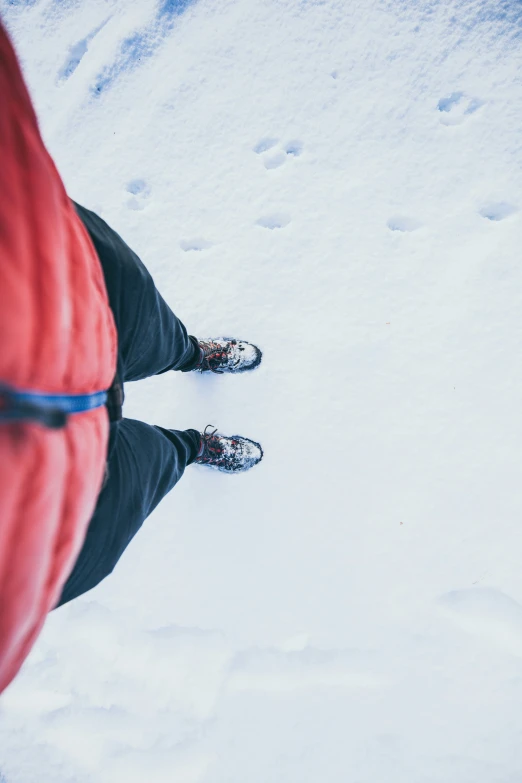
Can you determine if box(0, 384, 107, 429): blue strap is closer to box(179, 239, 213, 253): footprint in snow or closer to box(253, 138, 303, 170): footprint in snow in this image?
box(179, 239, 213, 253): footprint in snow

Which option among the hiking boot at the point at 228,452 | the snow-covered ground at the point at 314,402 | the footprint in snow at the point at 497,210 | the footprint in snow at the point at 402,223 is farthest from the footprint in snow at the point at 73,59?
the footprint in snow at the point at 497,210

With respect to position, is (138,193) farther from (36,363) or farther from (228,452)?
(36,363)

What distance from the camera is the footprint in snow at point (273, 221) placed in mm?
1250

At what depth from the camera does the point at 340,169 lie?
1.24 m

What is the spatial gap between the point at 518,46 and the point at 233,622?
1.81 meters

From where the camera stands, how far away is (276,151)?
1.27 meters

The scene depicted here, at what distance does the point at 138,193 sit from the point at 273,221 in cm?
43

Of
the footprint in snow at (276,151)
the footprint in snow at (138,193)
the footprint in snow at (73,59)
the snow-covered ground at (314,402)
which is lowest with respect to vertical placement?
the snow-covered ground at (314,402)

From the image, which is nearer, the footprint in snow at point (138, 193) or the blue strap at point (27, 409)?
the blue strap at point (27, 409)

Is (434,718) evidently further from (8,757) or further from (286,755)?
(8,757)

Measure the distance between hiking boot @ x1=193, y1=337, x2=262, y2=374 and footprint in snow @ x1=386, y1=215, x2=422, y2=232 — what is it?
1.75ft

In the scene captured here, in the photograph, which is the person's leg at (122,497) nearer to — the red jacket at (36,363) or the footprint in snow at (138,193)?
the red jacket at (36,363)

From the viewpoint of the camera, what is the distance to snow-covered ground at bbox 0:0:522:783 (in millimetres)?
1112

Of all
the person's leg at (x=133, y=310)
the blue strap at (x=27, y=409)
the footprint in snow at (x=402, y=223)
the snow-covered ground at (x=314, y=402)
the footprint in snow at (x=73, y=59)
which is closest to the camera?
the blue strap at (x=27, y=409)
